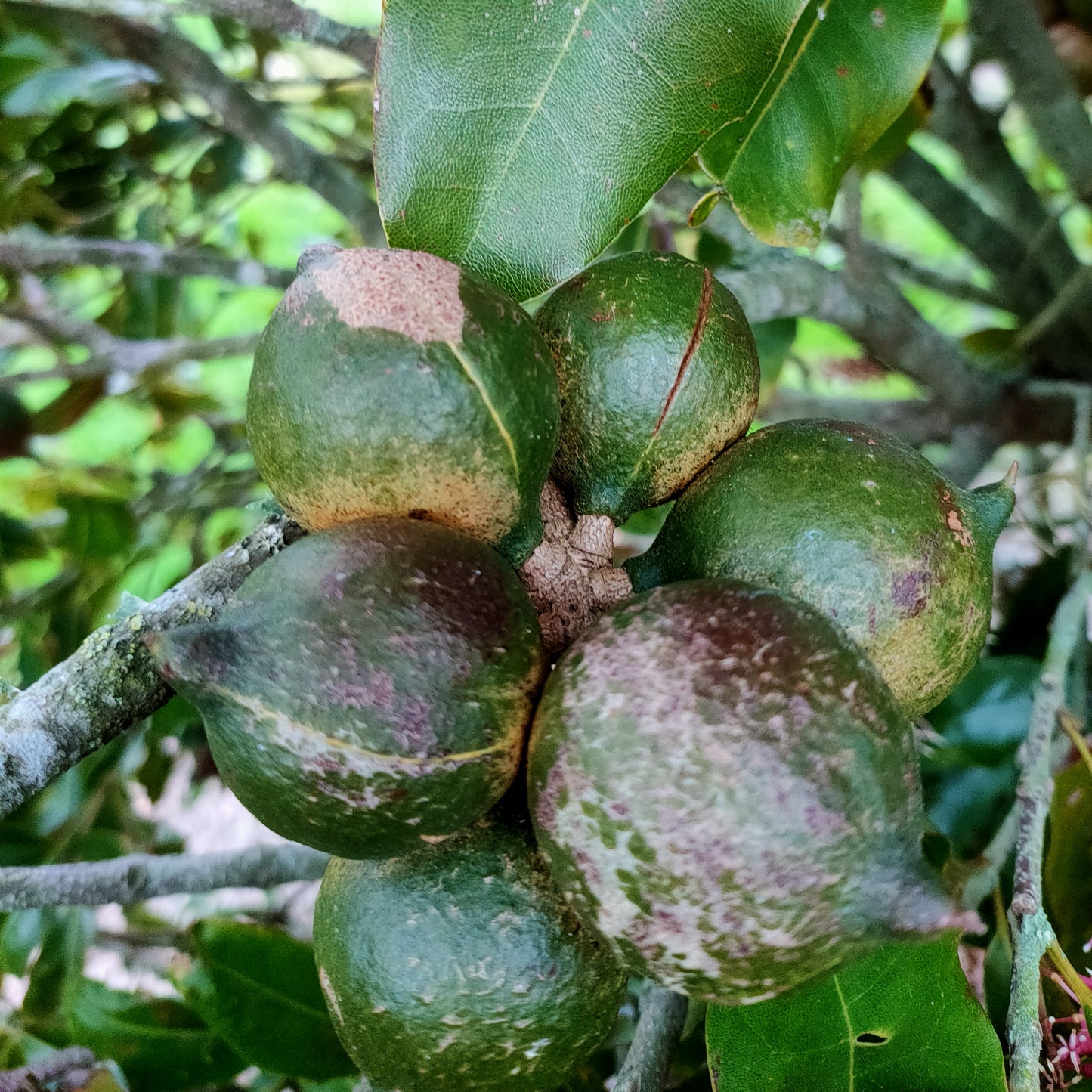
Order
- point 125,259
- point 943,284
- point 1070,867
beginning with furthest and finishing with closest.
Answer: point 943,284 < point 125,259 < point 1070,867

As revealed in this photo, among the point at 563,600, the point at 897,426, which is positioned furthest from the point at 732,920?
the point at 897,426

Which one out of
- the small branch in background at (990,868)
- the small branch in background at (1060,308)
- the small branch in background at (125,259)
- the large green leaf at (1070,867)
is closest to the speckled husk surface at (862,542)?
the small branch in background at (990,868)

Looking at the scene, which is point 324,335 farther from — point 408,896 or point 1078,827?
point 1078,827

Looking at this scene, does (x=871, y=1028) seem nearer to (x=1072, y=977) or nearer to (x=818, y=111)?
(x=1072, y=977)

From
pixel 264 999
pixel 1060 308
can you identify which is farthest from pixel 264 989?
pixel 1060 308

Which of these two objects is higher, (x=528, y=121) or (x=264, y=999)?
(x=528, y=121)

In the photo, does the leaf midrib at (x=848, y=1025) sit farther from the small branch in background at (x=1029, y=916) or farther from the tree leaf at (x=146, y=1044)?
the tree leaf at (x=146, y=1044)

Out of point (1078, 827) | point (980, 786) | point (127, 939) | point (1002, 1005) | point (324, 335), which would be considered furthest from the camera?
point (127, 939)
